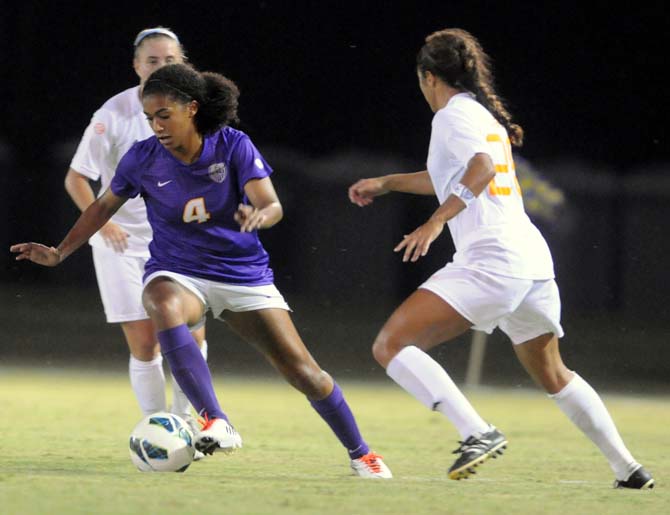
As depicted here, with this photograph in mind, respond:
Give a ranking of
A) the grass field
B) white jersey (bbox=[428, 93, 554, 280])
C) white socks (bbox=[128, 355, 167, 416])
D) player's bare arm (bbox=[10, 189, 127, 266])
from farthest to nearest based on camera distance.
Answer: white socks (bbox=[128, 355, 167, 416]), player's bare arm (bbox=[10, 189, 127, 266]), white jersey (bbox=[428, 93, 554, 280]), the grass field

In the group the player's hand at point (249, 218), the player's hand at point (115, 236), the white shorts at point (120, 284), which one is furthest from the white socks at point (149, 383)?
the player's hand at point (249, 218)

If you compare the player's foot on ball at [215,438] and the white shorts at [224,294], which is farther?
the white shorts at [224,294]

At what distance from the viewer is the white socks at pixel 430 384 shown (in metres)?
5.09

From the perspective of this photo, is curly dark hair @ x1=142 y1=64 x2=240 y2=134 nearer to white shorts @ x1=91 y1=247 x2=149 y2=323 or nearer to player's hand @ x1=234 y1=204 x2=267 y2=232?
player's hand @ x1=234 y1=204 x2=267 y2=232

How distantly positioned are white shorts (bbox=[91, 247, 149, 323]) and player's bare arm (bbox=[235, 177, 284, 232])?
4.25 ft

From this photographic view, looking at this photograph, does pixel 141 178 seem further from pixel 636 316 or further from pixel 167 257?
pixel 636 316

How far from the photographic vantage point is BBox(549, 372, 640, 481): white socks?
534cm

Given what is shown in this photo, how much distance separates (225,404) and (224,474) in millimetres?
4333

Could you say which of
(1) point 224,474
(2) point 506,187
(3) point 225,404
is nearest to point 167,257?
(1) point 224,474

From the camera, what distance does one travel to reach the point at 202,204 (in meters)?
5.48

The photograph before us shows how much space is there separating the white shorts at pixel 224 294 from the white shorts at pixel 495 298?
2.34ft

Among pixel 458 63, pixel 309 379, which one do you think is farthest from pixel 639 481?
pixel 458 63

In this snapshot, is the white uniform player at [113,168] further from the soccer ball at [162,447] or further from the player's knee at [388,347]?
the player's knee at [388,347]

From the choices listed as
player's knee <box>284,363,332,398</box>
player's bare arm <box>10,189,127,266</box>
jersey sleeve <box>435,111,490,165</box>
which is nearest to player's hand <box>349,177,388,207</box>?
jersey sleeve <box>435,111,490,165</box>
